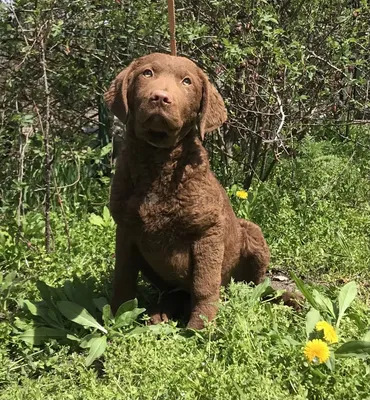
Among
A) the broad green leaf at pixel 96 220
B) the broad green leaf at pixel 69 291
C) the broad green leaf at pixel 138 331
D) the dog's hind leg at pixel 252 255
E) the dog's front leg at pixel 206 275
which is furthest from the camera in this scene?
the broad green leaf at pixel 96 220

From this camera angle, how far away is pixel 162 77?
2600 mm

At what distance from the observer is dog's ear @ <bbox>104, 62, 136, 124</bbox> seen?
2.69 meters

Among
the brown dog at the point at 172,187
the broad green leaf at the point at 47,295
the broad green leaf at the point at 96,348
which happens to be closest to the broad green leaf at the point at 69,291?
the broad green leaf at the point at 47,295

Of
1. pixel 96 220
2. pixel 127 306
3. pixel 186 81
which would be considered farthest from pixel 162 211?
pixel 96 220

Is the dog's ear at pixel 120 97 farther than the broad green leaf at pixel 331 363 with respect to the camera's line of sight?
Yes

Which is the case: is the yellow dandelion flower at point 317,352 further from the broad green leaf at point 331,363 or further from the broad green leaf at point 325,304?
the broad green leaf at point 325,304

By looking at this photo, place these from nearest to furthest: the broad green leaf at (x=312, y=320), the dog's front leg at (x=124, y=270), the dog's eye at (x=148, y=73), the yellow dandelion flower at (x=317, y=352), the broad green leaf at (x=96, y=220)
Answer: the yellow dandelion flower at (x=317, y=352) → the broad green leaf at (x=312, y=320) → the dog's eye at (x=148, y=73) → the dog's front leg at (x=124, y=270) → the broad green leaf at (x=96, y=220)

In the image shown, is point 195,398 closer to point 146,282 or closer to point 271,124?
point 146,282

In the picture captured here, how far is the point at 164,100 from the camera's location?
2441 millimetres

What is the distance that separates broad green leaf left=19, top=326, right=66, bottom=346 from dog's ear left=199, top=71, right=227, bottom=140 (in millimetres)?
1331

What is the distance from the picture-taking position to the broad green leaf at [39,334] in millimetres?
2854

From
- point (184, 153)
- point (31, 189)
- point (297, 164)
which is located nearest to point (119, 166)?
point (184, 153)

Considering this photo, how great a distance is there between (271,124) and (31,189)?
7.32 feet

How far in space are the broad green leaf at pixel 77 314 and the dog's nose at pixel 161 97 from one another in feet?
3.96
